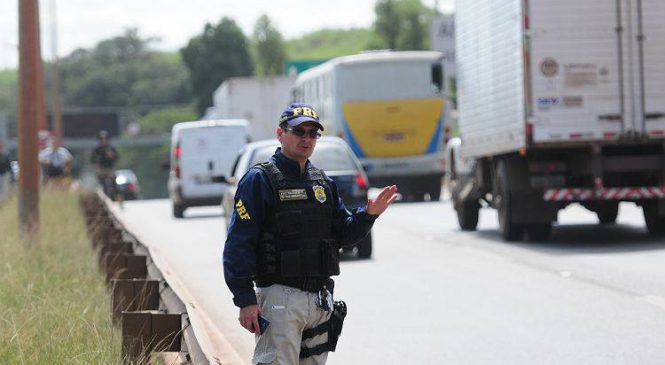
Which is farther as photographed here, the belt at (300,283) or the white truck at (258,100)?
the white truck at (258,100)

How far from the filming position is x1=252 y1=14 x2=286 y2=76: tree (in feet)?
550

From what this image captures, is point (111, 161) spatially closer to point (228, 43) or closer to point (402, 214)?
point (402, 214)

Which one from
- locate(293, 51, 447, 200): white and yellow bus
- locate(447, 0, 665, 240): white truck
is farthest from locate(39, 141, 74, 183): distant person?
locate(447, 0, 665, 240): white truck

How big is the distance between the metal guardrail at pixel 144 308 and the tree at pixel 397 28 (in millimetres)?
107483

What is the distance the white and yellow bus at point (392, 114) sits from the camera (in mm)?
35812

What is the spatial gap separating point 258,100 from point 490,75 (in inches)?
1164

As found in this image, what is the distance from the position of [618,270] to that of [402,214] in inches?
588

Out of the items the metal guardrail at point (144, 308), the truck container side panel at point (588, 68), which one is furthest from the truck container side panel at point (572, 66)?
the metal guardrail at point (144, 308)

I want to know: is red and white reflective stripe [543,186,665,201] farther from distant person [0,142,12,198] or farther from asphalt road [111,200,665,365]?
distant person [0,142,12,198]

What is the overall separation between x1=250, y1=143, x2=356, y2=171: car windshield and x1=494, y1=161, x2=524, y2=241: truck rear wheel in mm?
2142

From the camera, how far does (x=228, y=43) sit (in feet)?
476

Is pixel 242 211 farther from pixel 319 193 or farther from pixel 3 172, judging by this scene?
pixel 3 172

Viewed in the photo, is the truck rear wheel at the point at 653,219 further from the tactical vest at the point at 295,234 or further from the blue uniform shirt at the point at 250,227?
the tactical vest at the point at 295,234

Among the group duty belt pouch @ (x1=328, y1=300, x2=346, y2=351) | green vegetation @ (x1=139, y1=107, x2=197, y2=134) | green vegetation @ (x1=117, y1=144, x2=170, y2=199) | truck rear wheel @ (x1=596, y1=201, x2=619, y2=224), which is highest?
green vegetation @ (x1=139, y1=107, x2=197, y2=134)
